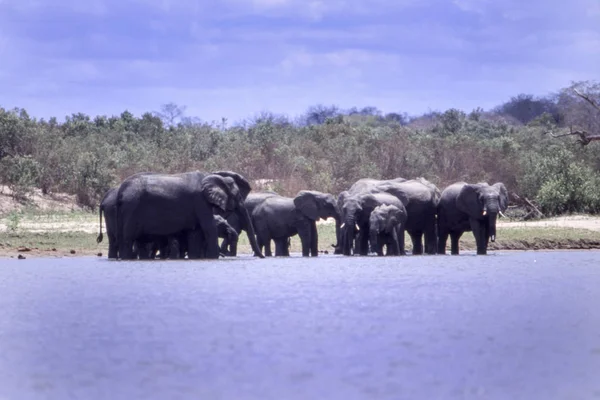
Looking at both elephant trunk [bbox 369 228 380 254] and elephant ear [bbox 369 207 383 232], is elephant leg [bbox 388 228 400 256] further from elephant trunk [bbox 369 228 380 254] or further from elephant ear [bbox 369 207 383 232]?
elephant ear [bbox 369 207 383 232]

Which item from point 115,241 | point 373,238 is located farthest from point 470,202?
point 115,241

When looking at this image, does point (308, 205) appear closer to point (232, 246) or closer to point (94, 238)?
point (232, 246)

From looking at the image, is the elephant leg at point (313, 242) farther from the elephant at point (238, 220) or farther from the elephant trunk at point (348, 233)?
the elephant at point (238, 220)

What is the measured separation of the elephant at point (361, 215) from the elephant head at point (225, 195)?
3.09m

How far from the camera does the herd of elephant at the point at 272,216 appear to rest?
25.7m

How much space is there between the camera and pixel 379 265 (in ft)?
82.4

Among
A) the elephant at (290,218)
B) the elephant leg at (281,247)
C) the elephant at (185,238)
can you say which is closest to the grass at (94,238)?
the elephant leg at (281,247)

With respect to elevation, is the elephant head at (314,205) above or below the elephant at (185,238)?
above

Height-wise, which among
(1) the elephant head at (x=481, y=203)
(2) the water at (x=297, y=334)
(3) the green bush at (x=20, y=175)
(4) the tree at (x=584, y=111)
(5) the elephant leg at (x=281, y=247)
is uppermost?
(4) the tree at (x=584, y=111)

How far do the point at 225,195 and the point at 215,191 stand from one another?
0.29 meters

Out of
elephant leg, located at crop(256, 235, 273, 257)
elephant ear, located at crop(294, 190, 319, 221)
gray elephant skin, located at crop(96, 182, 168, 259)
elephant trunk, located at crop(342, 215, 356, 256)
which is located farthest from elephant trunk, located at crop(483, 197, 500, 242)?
gray elephant skin, located at crop(96, 182, 168, 259)

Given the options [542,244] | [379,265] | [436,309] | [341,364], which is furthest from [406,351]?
[542,244]

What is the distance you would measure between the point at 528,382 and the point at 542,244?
22804 millimetres

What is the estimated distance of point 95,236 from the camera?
32.5 metres
